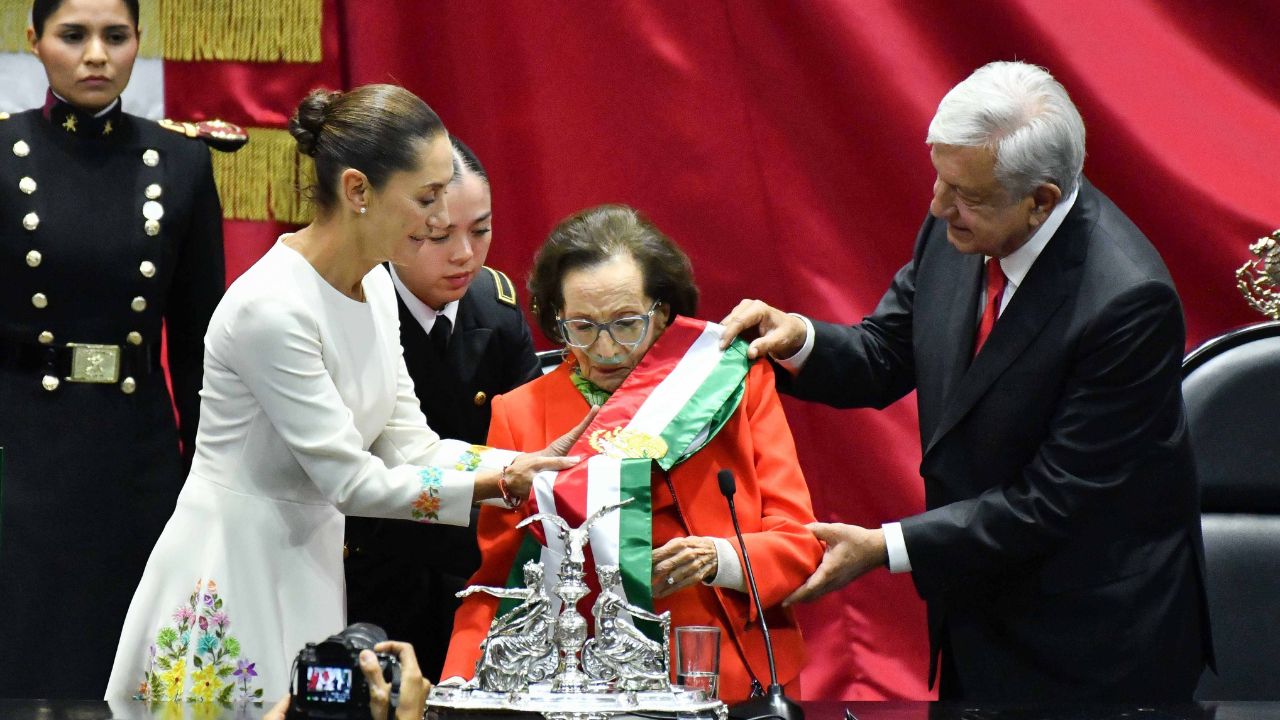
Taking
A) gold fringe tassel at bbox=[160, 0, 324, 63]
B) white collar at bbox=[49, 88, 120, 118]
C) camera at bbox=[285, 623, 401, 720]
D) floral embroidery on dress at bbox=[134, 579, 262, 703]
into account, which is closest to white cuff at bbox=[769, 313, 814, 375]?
floral embroidery on dress at bbox=[134, 579, 262, 703]

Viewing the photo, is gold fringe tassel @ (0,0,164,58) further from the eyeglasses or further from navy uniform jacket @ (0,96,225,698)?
the eyeglasses

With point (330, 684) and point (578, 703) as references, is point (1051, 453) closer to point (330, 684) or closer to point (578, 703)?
point (578, 703)

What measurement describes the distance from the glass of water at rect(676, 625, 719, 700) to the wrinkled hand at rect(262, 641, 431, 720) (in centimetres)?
31

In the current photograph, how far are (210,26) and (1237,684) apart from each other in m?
2.50

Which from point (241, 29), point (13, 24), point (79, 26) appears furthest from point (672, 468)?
point (13, 24)

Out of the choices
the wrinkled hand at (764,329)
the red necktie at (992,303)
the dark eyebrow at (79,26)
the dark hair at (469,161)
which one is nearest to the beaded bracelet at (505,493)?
the wrinkled hand at (764,329)

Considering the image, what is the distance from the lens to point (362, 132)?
2174 mm

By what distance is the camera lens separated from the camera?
5.42 feet

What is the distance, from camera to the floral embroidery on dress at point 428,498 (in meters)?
2.23

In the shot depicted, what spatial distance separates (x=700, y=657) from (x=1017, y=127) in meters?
0.98

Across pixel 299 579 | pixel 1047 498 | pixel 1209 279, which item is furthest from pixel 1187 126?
pixel 299 579

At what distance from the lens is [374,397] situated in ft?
7.45

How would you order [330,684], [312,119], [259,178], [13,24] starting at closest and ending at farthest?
[330,684], [312,119], [13,24], [259,178]

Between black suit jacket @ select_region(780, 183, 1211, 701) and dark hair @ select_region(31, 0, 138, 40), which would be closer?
black suit jacket @ select_region(780, 183, 1211, 701)
